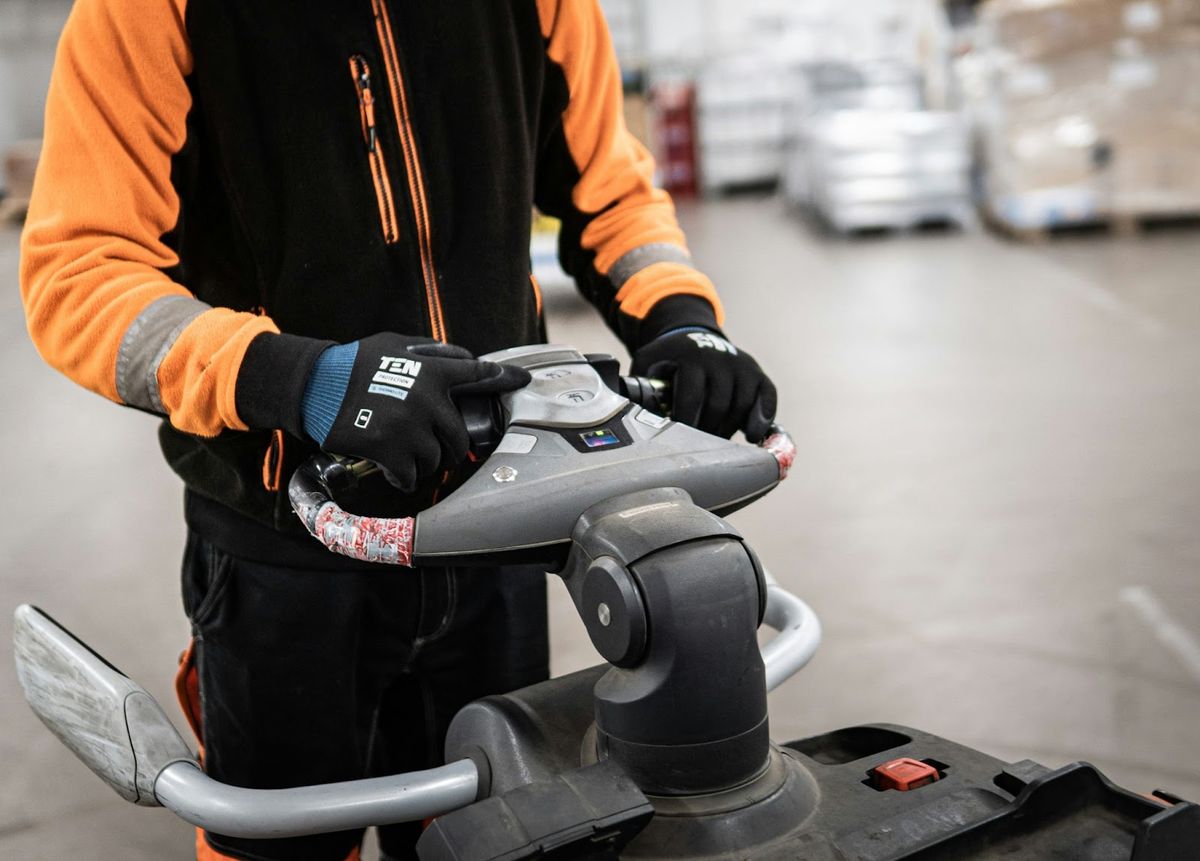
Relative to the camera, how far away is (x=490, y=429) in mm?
1103

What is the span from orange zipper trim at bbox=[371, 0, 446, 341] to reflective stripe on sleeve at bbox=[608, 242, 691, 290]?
0.87 ft

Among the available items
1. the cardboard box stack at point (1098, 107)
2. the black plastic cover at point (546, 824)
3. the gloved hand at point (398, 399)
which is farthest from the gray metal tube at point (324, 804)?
the cardboard box stack at point (1098, 107)

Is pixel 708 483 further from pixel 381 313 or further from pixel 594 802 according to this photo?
pixel 381 313

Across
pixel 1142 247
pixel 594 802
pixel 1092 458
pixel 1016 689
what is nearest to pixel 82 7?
pixel 594 802

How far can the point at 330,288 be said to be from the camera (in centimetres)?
133

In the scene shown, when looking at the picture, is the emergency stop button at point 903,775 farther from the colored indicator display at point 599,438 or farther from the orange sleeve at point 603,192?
the orange sleeve at point 603,192

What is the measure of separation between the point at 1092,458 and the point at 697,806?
12.7 ft

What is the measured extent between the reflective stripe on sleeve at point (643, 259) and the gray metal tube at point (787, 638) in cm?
42

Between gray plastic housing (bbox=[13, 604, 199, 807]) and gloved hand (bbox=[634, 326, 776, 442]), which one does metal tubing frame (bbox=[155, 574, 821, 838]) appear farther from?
gloved hand (bbox=[634, 326, 776, 442])

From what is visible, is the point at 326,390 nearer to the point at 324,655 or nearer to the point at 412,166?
the point at 412,166

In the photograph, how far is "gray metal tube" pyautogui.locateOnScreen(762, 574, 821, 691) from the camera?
1295 millimetres

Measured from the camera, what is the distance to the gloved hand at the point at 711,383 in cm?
124

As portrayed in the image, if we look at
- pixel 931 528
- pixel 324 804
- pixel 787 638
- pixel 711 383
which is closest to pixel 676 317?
pixel 711 383

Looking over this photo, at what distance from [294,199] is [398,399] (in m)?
0.39
